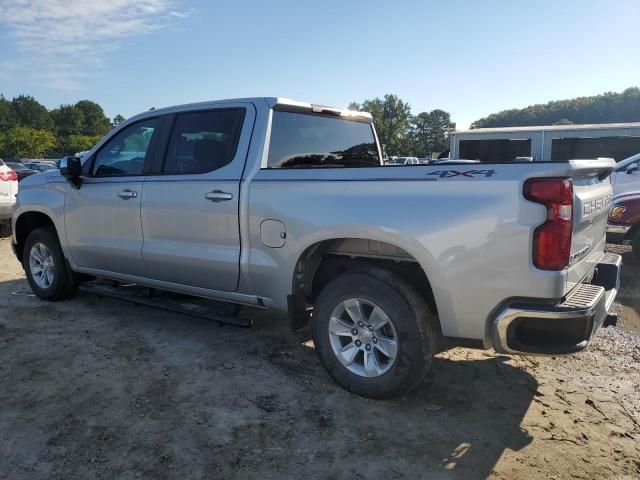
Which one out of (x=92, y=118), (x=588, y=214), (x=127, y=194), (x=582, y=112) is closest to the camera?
(x=588, y=214)

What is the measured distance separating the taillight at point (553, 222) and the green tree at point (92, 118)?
137 metres

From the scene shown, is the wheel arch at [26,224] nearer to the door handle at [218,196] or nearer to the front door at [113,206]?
the front door at [113,206]

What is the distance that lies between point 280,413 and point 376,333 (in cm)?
78

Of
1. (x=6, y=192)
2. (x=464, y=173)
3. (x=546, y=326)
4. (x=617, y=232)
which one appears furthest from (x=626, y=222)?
(x=6, y=192)

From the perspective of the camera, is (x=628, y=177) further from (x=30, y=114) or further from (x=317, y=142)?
(x=30, y=114)

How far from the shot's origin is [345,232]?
10.5ft

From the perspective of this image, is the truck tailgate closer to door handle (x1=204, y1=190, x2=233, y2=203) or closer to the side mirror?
door handle (x1=204, y1=190, x2=233, y2=203)

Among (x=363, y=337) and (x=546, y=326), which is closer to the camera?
(x=546, y=326)

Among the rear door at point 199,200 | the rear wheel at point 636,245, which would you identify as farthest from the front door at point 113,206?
the rear wheel at point 636,245

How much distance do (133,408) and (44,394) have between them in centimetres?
69

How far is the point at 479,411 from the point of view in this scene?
3.23 meters

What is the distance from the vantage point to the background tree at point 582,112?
90750 mm

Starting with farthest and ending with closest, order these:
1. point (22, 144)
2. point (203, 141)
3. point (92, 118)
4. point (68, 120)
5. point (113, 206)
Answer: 1. point (92, 118)
2. point (68, 120)
3. point (22, 144)
4. point (113, 206)
5. point (203, 141)

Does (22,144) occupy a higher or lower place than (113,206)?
higher
